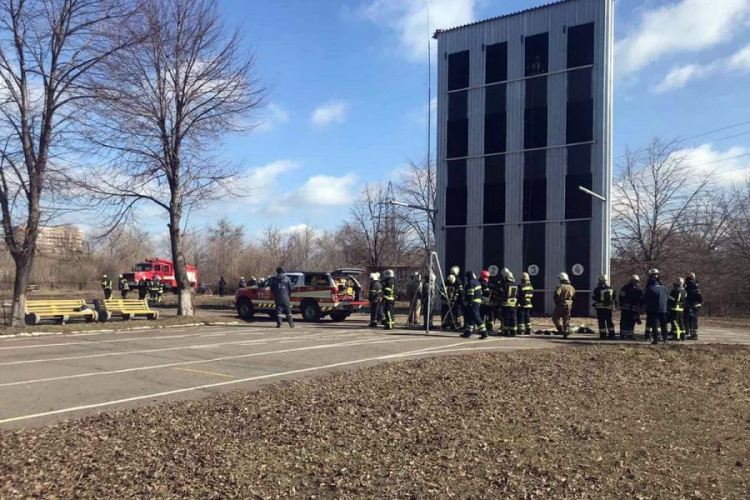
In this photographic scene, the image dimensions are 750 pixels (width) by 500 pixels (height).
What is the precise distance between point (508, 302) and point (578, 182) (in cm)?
1404

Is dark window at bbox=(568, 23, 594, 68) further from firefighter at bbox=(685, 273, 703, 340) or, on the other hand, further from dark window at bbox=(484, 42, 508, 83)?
firefighter at bbox=(685, 273, 703, 340)

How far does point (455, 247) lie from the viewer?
1259 inches

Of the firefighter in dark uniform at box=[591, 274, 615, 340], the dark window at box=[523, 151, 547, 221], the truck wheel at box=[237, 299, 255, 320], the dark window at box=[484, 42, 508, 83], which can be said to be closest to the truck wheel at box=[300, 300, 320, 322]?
the truck wheel at box=[237, 299, 255, 320]

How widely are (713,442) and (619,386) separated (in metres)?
2.94

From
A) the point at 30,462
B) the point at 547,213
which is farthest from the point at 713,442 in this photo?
the point at 547,213

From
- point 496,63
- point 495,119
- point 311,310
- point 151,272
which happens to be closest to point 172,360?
point 311,310

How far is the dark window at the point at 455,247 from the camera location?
104 ft

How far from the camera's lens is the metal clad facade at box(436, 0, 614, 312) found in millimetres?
28281

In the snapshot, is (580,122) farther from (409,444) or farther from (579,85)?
(409,444)

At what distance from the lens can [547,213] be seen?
29484 mm

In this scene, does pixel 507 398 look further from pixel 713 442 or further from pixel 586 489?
pixel 586 489

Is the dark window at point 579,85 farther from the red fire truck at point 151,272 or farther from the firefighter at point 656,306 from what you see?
the red fire truck at point 151,272

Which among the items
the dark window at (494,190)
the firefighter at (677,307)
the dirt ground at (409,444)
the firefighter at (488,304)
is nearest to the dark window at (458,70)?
the dark window at (494,190)

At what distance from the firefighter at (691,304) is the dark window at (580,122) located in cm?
1305
